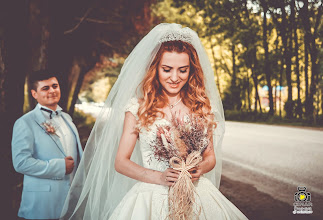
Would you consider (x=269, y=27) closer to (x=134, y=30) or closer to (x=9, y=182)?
(x=9, y=182)

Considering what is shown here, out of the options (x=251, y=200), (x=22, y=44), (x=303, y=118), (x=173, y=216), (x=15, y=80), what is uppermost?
(x=22, y=44)

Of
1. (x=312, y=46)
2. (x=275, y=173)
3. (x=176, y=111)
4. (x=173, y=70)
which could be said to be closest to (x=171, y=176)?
(x=176, y=111)

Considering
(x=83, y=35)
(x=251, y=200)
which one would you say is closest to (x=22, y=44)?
(x=251, y=200)

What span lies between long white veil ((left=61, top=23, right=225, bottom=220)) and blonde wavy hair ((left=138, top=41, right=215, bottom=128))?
0.06 metres

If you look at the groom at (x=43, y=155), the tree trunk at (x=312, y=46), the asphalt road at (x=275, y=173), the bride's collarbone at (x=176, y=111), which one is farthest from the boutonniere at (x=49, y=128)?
the tree trunk at (x=312, y=46)

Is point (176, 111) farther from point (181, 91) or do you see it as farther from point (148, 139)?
point (148, 139)

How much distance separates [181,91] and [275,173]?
4687 mm

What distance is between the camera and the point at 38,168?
2.64m

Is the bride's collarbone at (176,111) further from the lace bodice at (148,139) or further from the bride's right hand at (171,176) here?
the bride's right hand at (171,176)

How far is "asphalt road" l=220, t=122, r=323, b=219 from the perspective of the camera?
12.5ft

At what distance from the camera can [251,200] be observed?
16.2 ft

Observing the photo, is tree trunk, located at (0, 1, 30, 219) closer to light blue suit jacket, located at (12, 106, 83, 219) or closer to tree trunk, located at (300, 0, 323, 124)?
light blue suit jacket, located at (12, 106, 83, 219)

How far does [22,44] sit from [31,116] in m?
1.77

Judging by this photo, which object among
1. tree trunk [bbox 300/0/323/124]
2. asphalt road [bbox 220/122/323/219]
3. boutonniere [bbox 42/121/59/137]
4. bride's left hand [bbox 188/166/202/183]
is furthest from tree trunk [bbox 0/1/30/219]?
tree trunk [bbox 300/0/323/124]
